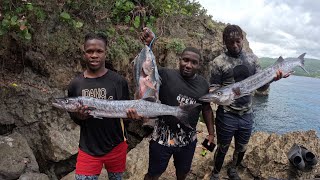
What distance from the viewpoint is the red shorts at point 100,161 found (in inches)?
150

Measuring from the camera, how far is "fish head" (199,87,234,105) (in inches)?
165

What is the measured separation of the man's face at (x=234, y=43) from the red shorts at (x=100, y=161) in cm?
227

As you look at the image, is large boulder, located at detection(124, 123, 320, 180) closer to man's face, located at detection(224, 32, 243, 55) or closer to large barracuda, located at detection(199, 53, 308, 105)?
large barracuda, located at detection(199, 53, 308, 105)

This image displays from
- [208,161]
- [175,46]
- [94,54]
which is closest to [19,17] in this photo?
[94,54]

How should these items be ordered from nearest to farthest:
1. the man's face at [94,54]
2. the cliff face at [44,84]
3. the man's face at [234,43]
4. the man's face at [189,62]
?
the man's face at [94,54]
the man's face at [189,62]
the man's face at [234,43]
the cliff face at [44,84]

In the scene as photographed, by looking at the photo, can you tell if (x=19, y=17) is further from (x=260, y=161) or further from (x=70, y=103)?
(x=260, y=161)

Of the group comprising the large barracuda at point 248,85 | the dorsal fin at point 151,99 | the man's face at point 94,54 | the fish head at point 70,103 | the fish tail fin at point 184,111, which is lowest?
the fish tail fin at point 184,111

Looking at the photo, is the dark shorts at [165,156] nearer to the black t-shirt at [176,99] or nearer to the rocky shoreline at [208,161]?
the black t-shirt at [176,99]

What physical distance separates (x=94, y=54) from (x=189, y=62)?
1.26 metres

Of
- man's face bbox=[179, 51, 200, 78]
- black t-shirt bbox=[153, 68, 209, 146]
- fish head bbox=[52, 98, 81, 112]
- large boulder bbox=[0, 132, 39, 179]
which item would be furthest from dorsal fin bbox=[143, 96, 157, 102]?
large boulder bbox=[0, 132, 39, 179]

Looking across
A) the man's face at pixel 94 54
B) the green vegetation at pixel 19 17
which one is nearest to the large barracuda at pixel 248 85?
the man's face at pixel 94 54

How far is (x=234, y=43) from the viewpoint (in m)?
4.80

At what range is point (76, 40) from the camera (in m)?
7.32

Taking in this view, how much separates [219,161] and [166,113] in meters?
1.90
